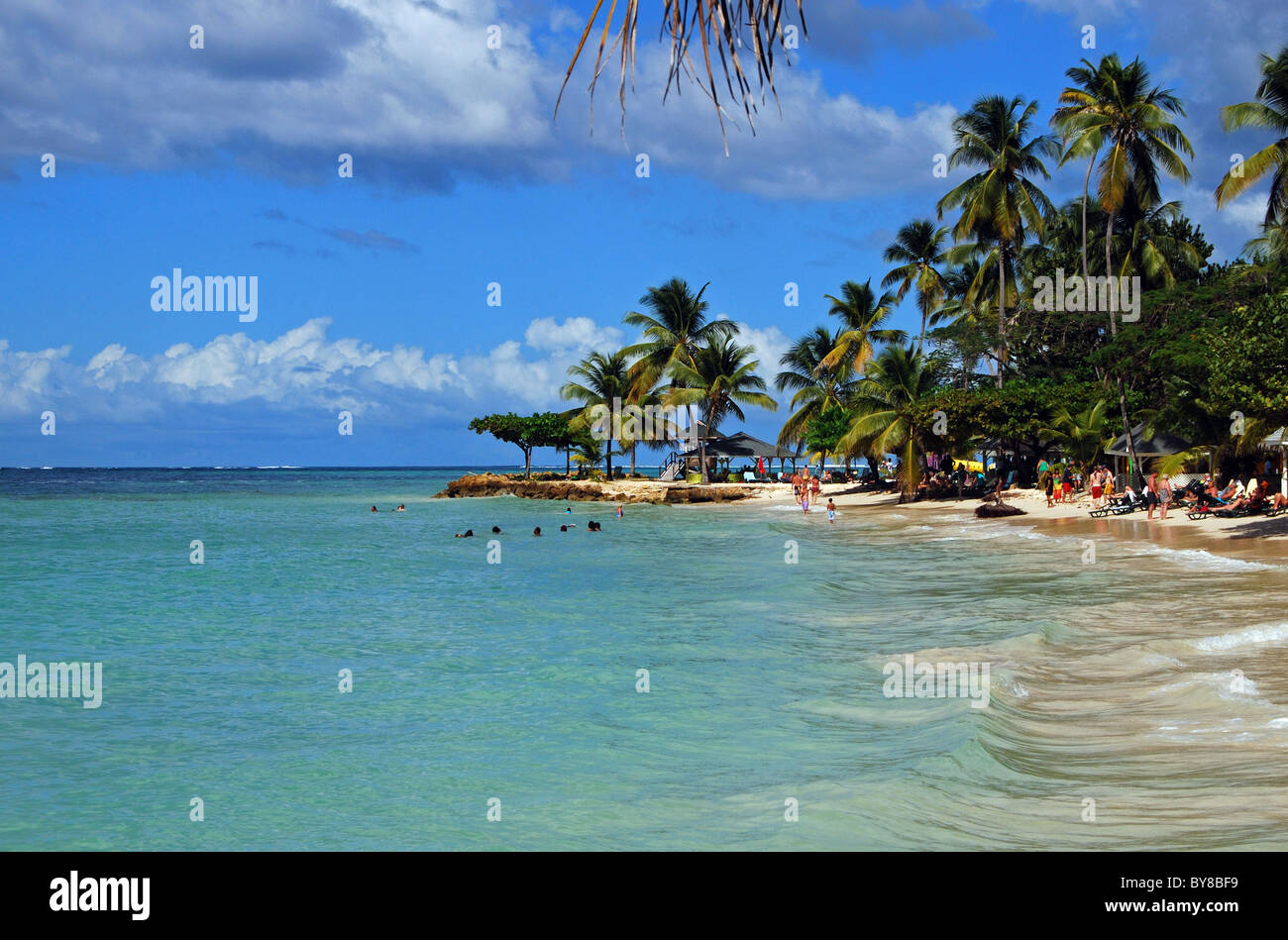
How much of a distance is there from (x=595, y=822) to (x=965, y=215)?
125 feet

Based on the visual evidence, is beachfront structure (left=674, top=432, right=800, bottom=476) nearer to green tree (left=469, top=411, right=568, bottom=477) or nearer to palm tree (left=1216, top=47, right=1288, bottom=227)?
green tree (left=469, top=411, right=568, bottom=477)

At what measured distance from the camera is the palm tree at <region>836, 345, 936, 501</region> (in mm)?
39625

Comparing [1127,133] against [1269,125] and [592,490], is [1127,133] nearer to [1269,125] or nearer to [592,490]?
[1269,125]

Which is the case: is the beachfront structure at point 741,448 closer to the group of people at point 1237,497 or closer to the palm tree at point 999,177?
the palm tree at point 999,177

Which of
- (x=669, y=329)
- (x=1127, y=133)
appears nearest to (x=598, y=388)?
(x=669, y=329)

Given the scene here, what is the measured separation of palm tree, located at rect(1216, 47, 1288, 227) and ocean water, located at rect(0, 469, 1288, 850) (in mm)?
10625

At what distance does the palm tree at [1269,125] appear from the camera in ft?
79.5

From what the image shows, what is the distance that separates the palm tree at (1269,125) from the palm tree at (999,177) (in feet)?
44.7

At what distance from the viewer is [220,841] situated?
257 inches

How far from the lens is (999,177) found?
39875 mm

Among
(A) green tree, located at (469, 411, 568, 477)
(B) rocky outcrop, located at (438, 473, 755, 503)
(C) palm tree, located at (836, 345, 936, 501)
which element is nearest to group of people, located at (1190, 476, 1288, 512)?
(C) palm tree, located at (836, 345, 936, 501)

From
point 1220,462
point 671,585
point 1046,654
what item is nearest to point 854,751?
point 1046,654

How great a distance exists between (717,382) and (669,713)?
139 ft

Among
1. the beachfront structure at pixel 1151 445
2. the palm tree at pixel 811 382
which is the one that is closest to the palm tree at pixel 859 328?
the palm tree at pixel 811 382
